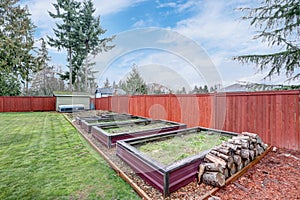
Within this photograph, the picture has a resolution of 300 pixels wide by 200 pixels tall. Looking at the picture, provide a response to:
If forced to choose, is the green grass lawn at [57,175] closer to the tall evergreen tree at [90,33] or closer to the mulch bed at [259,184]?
the mulch bed at [259,184]

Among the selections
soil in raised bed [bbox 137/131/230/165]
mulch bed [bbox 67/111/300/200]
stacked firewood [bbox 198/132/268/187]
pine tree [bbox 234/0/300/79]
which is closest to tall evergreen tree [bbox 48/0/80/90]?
pine tree [bbox 234/0/300/79]

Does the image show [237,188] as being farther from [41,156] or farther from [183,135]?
[41,156]

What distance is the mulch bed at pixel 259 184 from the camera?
2.08 meters

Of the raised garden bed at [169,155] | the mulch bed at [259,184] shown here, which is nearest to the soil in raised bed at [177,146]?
the raised garden bed at [169,155]

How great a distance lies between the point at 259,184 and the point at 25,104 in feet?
59.8

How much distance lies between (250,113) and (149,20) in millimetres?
6902

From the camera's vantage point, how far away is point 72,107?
45.5ft

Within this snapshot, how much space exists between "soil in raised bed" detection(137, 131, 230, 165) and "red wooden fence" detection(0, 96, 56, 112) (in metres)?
15.7

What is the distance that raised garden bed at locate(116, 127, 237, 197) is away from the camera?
7.06 feet

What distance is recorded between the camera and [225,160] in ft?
8.04

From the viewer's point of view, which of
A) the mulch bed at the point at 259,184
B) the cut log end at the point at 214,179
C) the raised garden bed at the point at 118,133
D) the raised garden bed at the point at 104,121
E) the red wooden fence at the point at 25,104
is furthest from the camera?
the red wooden fence at the point at 25,104

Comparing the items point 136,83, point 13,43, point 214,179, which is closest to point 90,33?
point 136,83

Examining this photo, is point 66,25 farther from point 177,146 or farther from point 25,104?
point 177,146

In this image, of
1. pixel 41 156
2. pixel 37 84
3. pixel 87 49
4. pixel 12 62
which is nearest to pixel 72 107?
pixel 87 49
